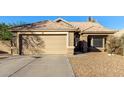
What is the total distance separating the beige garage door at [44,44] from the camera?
24.4 meters

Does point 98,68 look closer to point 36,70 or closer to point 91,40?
point 36,70

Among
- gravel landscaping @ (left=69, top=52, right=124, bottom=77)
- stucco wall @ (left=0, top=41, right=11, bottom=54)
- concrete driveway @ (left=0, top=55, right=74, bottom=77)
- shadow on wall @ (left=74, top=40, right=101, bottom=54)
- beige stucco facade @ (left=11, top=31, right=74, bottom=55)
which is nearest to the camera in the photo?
concrete driveway @ (left=0, top=55, right=74, bottom=77)

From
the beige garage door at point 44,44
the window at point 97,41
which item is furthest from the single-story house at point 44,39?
the window at point 97,41

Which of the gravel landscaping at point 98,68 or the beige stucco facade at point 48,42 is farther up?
the beige stucco facade at point 48,42

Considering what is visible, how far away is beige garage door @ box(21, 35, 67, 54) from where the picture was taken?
2438 cm

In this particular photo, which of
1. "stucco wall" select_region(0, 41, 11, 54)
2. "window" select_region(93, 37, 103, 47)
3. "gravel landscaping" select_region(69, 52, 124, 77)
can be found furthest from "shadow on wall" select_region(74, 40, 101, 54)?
"gravel landscaping" select_region(69, 52, 124, 77)

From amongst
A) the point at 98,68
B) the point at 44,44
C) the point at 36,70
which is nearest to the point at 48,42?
the point at 44,44

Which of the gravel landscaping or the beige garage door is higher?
the beige garage door

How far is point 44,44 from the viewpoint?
80.3 ft

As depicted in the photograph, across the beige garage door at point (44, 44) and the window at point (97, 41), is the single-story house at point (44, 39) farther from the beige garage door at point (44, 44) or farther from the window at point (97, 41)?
the window at point (97, 41)

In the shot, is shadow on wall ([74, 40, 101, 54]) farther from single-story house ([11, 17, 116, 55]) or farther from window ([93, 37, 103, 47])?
single-story house ([11, 17, 116, 55])

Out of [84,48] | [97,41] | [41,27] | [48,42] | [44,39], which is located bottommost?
[84,48]

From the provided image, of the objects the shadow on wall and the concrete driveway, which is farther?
the shadow on wall
